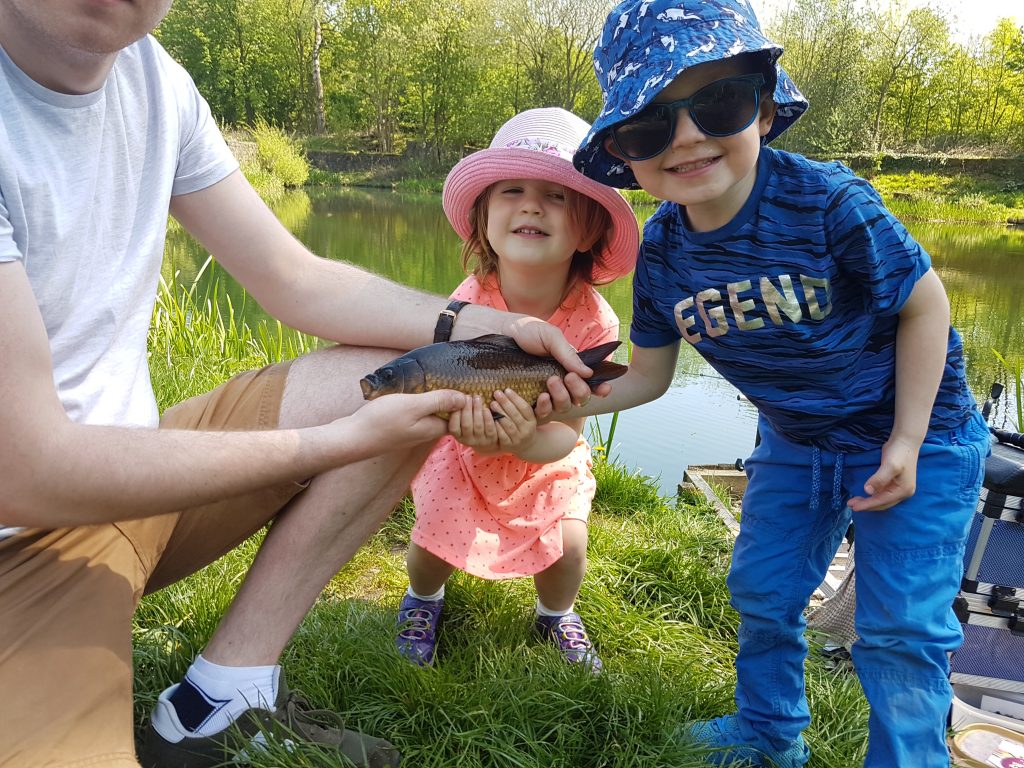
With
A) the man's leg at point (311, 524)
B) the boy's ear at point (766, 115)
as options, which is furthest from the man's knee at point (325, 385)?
the boy's ear at point (766, 115)

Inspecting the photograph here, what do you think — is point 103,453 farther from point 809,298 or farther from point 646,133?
point 809,298

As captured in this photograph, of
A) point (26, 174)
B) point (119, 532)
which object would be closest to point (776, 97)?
point (26, 174)

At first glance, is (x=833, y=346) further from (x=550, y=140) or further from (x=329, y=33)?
(x=329, y=33)

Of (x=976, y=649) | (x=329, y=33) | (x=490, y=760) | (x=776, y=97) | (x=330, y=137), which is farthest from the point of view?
(x=329, y=33)

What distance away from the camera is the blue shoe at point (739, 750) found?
196 cm

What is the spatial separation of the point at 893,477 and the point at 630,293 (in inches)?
338

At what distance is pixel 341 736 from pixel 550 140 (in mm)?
1708

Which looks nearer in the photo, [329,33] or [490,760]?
[490,760]

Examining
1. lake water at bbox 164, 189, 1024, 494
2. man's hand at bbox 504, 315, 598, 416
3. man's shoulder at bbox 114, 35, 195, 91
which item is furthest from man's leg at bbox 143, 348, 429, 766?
lake water at bbox 164, 189, 1024, 494

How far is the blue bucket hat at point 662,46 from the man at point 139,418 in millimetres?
621

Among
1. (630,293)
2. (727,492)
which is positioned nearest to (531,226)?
(727,492)

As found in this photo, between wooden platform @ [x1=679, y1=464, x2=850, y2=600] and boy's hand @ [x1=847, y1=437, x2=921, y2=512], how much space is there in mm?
1395

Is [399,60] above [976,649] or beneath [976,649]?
above

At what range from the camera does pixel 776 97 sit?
192 centimetres
